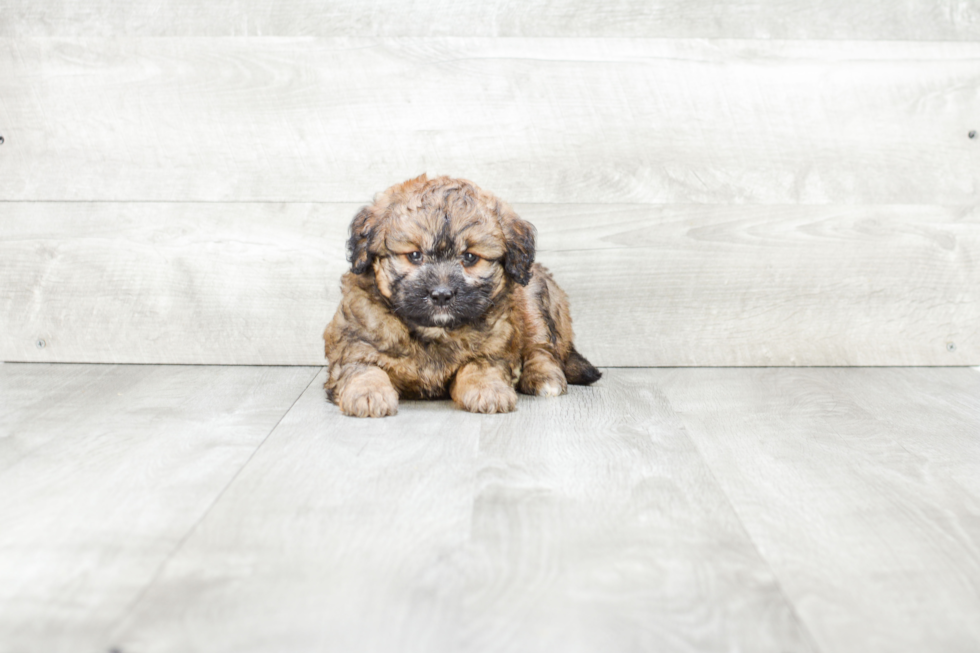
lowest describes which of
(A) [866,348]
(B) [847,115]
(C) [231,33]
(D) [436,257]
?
(A) [866,348]

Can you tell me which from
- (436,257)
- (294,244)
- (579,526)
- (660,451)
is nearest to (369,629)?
(579,526)

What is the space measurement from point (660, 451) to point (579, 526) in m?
0.55

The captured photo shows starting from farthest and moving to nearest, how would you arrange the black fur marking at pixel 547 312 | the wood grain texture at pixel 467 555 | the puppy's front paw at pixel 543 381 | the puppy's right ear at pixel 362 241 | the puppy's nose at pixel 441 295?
the black fur marking at pixel 547 312 → the puppy's front paw at pixel 543 381 → the puppy's right ear at pixel 362 241 → the puppy's nose at pixel 441 295 → the wood grain texture at pixel 467 555

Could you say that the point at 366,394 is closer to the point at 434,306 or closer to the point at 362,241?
the point at 434,306

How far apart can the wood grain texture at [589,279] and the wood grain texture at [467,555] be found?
3.33ft

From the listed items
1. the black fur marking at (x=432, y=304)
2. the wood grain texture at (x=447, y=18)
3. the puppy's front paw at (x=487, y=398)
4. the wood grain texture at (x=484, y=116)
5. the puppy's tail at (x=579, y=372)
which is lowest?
the puppy's tail at (x=579, y=372)

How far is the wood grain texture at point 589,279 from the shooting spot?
315 centimetres

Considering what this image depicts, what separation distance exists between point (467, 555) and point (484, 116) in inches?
76.8

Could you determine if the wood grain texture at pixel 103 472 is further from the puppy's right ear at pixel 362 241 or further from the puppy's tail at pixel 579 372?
the puppy's tail at pixel 579 372

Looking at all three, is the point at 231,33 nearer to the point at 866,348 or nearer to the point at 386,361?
the point at 386,361

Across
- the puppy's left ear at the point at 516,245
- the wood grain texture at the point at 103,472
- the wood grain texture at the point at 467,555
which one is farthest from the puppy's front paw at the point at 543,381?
the wood grain texture at the point at 103,472

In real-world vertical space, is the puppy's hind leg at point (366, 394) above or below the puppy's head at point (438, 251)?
below

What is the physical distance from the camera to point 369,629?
130 centimetres

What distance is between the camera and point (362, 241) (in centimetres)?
250
